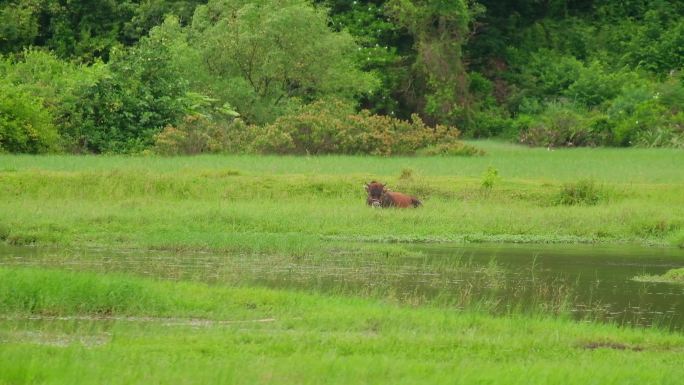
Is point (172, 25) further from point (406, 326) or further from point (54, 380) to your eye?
point (54, 380)

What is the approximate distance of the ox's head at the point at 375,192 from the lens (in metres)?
19.1

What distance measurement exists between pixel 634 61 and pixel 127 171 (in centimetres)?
2320

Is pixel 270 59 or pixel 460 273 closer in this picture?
pixel 460 273

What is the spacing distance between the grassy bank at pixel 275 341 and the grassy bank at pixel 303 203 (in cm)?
474

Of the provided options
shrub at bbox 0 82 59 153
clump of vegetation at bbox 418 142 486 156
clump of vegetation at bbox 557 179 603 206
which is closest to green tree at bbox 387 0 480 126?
clump of vegetation at bbox 418 142 486 156

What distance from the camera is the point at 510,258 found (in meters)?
15.5

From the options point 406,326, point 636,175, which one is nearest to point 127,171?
point 636,175

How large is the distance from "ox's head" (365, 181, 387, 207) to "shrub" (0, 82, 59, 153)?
983 cm

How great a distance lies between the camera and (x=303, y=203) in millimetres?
19812

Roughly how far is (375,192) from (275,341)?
10.4 meters

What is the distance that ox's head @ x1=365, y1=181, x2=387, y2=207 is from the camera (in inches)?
752

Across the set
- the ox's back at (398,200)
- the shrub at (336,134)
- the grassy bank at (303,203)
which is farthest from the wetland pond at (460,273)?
the shrub at (336,134)

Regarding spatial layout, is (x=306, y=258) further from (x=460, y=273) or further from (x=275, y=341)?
(x=275, y=341)

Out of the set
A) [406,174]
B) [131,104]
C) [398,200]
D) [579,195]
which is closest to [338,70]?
[131,104]
